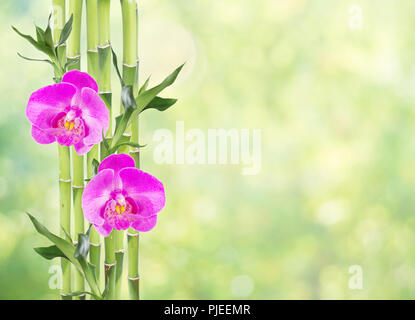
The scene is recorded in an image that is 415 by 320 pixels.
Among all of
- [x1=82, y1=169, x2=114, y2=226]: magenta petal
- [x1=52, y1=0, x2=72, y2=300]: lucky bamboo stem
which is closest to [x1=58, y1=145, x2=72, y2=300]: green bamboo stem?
[x1=52, y1=0, x2=72, y2=300]: lucky bamboo stem

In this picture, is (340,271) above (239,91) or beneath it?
beneath

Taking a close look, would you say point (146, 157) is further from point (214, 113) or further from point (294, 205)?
point (294, 205)

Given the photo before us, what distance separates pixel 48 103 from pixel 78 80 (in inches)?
1.9

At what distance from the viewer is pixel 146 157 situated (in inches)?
37.9

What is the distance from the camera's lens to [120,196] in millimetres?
690

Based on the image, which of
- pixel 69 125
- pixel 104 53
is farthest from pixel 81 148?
pixel 104 53

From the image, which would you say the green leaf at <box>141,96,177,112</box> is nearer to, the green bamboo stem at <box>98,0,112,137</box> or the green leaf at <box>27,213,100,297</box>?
the green bamboo stem at <box>98,0,112,137</box>

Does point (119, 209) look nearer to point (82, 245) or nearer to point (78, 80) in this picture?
point (82, 245)

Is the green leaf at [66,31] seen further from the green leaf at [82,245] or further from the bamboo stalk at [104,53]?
the green leaf at [82,245]

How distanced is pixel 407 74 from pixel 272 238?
39 centimetres
